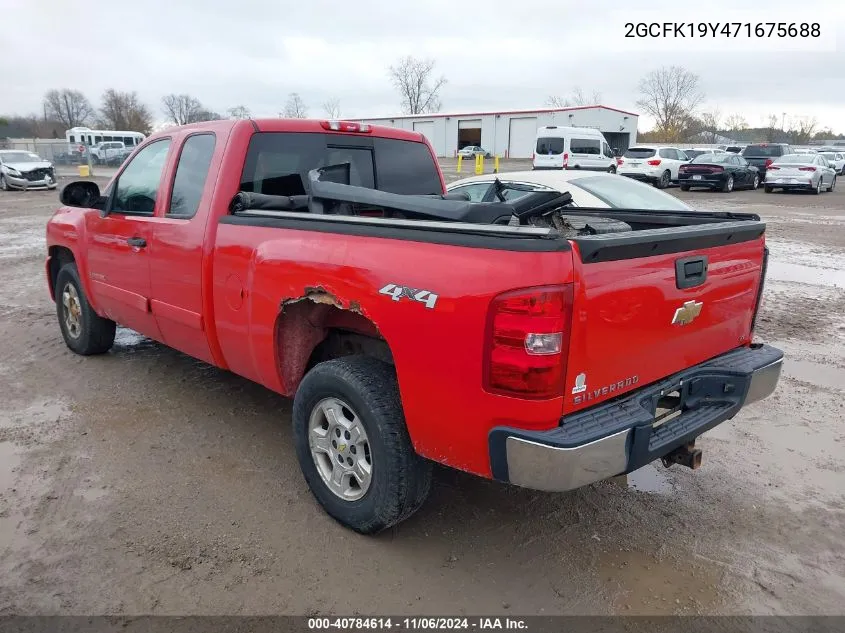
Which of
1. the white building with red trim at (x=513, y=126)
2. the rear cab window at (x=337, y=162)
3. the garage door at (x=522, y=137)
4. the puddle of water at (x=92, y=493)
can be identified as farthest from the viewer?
the garage door at (x=522, y=137)

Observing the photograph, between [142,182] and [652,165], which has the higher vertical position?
[142,182]

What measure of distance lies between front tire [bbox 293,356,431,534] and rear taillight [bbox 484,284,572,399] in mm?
627

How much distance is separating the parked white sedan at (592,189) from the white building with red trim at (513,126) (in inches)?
1966

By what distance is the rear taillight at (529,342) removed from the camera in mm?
2379

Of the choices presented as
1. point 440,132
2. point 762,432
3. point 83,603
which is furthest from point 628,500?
point 440,132

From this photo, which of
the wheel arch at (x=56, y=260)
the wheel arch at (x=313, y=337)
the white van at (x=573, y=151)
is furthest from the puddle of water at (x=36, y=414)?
the white van at (x=573, y=151)

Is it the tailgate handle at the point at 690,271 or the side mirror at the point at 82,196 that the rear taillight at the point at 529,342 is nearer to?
the tailgate handle at the point at 690,271

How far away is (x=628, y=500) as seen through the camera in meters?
3.60

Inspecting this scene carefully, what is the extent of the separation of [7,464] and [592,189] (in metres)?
6.33

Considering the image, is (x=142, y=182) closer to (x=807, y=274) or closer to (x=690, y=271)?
(x=690, y=271)

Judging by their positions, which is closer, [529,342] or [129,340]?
[529,342]

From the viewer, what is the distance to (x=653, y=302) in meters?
2.74

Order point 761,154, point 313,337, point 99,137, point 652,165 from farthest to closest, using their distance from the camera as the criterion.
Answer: point 99,137 → point 761,154 → point 652,165 → point 313,337

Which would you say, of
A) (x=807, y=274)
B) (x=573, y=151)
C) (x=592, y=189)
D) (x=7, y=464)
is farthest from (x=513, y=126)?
(x=7, y=464)
